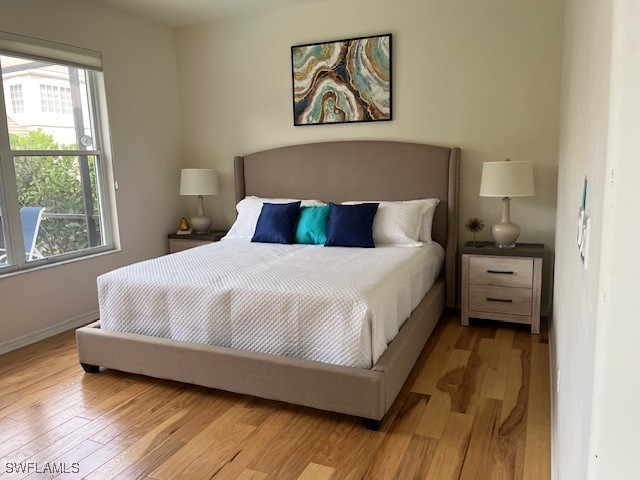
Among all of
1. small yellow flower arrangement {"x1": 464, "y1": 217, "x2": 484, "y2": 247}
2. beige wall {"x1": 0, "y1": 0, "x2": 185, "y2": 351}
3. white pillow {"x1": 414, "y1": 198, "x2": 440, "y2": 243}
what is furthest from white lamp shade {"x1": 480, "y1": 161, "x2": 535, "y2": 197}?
beige wall {"x1": 0, "y1": 0, "x2": 185, "y2": 351}

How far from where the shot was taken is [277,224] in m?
3.82

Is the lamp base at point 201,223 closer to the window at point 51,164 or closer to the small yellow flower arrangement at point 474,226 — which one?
the window at point 51,164

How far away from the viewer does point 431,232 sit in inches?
153

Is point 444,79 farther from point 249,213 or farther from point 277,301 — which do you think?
point 277,301

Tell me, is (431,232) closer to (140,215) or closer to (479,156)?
(479,156)

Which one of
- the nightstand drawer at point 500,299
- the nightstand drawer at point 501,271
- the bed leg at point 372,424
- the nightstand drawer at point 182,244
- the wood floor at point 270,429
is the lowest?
the wood floor at point 270,429

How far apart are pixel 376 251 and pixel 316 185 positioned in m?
1.15

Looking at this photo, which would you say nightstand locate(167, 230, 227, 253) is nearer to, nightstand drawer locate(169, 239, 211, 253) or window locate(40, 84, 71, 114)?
nightstand drawer locate(169, 239, 211, 253)

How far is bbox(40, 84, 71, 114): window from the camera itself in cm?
365

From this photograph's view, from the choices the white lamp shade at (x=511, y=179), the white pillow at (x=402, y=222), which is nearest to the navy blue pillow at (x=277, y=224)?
the white pillow at (x=402, y=222)

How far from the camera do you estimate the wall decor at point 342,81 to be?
157 inches

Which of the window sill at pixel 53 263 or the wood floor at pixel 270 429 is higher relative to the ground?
the window sill at pixel 53 263

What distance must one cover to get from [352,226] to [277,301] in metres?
1.31

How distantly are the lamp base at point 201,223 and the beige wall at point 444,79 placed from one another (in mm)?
795
